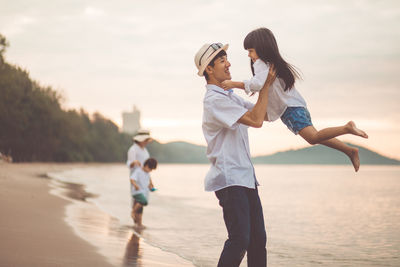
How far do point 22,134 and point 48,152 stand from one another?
9.45m

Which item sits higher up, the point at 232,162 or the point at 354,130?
the point at 354,130

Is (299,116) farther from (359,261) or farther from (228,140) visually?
(359,261)

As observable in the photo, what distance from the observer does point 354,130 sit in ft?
11.5

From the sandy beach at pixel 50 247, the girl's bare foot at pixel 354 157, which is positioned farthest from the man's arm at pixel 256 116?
the sandy beach at pixel 50 247

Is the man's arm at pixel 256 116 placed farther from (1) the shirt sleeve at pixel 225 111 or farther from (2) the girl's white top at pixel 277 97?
(2) the girl's white top at pixel 277 97

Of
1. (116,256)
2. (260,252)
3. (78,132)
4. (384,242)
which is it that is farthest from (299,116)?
(78,132)

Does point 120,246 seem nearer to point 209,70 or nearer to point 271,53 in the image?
point 209,70

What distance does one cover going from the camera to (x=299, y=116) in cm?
378

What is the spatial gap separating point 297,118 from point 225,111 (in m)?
0.67

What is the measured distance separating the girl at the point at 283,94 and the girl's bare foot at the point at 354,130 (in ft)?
0.04

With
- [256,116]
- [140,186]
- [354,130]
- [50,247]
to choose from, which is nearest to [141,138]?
[140,186]

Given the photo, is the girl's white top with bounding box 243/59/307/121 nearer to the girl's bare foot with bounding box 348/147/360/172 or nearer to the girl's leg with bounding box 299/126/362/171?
the girl's leg with bounding box 299/126/362/171

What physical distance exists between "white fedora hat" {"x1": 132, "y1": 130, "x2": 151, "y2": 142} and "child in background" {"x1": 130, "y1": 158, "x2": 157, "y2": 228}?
457 mm

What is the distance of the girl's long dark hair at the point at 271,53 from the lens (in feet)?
12.1
